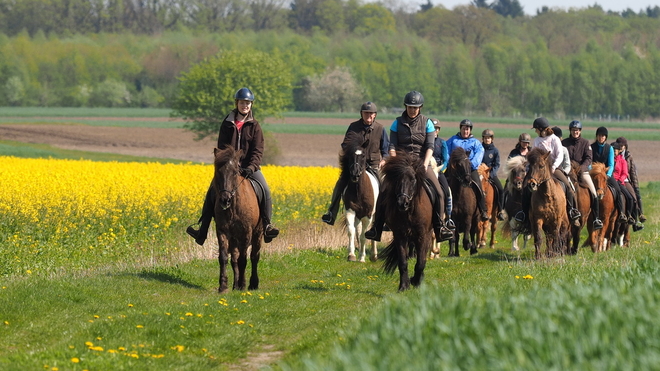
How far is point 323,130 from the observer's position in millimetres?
80250

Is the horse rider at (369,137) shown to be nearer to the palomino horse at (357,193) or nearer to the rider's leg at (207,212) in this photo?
the palomino horse at (357,193)

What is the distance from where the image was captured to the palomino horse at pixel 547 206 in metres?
15.4

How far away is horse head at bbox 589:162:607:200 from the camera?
17734 mm

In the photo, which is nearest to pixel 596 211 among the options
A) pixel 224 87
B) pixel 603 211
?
pixel 603 211

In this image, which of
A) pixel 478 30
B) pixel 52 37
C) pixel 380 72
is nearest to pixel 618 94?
pixel 380 72

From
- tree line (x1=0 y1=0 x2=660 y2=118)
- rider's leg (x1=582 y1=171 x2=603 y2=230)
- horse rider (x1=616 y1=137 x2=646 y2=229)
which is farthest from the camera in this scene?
tree line (x1=0 y1=0 x2=660 y2=118)

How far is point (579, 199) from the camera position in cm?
1723

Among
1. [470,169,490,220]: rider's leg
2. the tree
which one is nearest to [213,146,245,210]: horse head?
[470,169,490,220]: rider's leg

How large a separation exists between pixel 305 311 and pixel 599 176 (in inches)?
341

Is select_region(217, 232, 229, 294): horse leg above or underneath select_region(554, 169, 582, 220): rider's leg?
underneath

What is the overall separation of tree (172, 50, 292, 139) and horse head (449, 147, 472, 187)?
44.2m

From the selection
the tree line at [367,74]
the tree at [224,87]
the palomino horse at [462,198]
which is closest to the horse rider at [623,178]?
the palomino horse at [462,198]

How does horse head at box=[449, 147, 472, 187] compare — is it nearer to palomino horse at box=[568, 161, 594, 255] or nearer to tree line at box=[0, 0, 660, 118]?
palomino horse at box=[568, 161, 594, 255]

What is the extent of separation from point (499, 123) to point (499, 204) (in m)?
75.0
